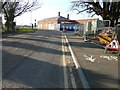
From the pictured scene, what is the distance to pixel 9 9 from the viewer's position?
61719 millimetres

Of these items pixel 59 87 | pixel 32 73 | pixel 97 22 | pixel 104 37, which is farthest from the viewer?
pixel 97 22

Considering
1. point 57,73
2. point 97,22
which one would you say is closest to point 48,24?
point 97,22

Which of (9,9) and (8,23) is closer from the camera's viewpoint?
(8,23)

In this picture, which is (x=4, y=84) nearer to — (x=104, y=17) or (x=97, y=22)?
(x=97, y=22)

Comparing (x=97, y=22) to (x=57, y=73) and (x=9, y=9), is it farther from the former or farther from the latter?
(x=9, y=9)

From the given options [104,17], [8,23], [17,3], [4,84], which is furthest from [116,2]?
[4,84]

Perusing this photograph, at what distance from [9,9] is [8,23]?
5273 millimetres

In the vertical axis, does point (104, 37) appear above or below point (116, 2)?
below

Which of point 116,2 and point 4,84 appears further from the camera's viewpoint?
point 116,2

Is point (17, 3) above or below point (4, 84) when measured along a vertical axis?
above

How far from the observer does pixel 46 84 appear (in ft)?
27.5

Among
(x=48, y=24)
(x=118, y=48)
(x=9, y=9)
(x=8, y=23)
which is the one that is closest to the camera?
(x=118, y=48)

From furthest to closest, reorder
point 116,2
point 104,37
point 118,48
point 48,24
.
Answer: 1. point 48,24
2. point 116,2
3. point 104,37
4. point 118,48

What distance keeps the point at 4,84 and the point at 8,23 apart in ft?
166
